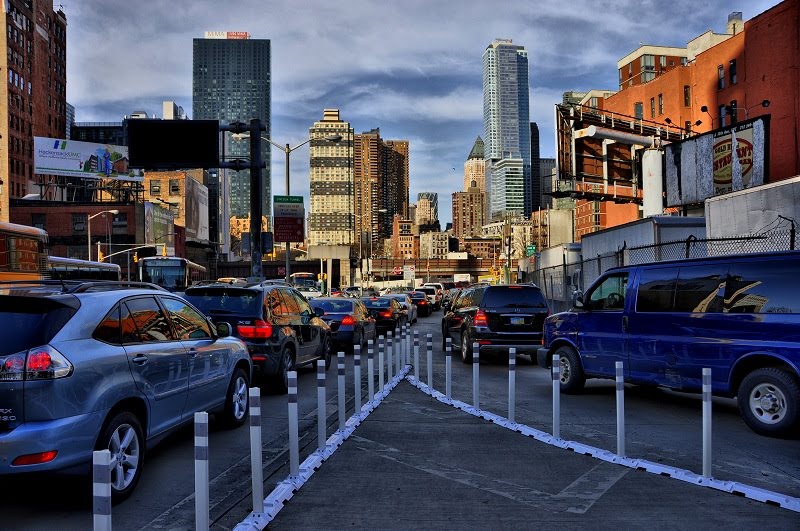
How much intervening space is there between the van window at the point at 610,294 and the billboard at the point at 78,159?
83460 millimetres

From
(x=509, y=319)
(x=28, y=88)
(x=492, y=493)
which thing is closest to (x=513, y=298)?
(x=509, y=319)

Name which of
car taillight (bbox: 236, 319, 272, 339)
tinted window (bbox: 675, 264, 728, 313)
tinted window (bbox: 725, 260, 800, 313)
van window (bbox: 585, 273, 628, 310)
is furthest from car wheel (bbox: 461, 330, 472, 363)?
tinted window (bbox: 725, 260, 800, 313)

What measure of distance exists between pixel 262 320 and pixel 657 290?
5985mm

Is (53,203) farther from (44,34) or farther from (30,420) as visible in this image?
(30,420)

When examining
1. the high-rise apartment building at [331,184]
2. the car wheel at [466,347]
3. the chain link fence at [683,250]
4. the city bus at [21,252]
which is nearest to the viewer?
the chain link fence at [683,250]

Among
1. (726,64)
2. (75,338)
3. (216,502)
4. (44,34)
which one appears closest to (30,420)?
(75,338)

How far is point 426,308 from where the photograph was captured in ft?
142

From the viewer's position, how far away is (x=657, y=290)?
32.1ft

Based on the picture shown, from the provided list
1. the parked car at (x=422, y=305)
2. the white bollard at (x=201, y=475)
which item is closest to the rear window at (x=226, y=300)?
the white bollard at (x=201, y=475)

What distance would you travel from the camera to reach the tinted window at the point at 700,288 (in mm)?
8859

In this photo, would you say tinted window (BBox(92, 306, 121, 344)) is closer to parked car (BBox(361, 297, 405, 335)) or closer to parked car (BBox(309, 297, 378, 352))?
parked car (BBox(309, 297, 378, 352))

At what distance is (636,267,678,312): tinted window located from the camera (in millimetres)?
9547

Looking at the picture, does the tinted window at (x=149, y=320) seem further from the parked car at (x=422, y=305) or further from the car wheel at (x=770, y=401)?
the parked car at (x=422, y=305)

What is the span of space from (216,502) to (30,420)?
1.56 meters
